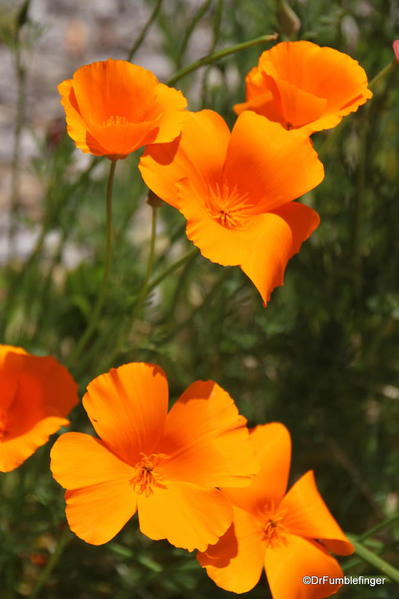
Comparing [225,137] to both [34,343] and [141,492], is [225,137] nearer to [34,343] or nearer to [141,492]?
[141,492]

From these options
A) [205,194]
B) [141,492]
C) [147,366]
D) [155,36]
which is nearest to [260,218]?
[205,194]

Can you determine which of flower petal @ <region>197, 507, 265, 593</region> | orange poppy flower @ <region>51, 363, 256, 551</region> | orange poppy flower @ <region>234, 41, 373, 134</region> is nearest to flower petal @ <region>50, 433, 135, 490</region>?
orange poppy flower @ <region>51, 363, 256, 551</region>

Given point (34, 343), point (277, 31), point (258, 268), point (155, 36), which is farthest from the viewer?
point (155, 36)

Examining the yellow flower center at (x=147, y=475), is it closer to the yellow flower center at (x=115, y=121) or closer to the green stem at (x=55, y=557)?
the green stem at (x=55, y=557)

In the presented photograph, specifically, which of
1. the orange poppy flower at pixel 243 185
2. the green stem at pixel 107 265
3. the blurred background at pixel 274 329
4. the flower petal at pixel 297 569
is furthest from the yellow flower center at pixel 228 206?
the flower petal at pixel 297 569

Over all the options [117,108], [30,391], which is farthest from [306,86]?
[30,391]

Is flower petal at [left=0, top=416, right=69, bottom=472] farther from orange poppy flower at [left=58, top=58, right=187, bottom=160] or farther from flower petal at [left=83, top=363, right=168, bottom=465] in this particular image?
orange poppy flower at [left=58, top=58, right=187, bottom=160]
